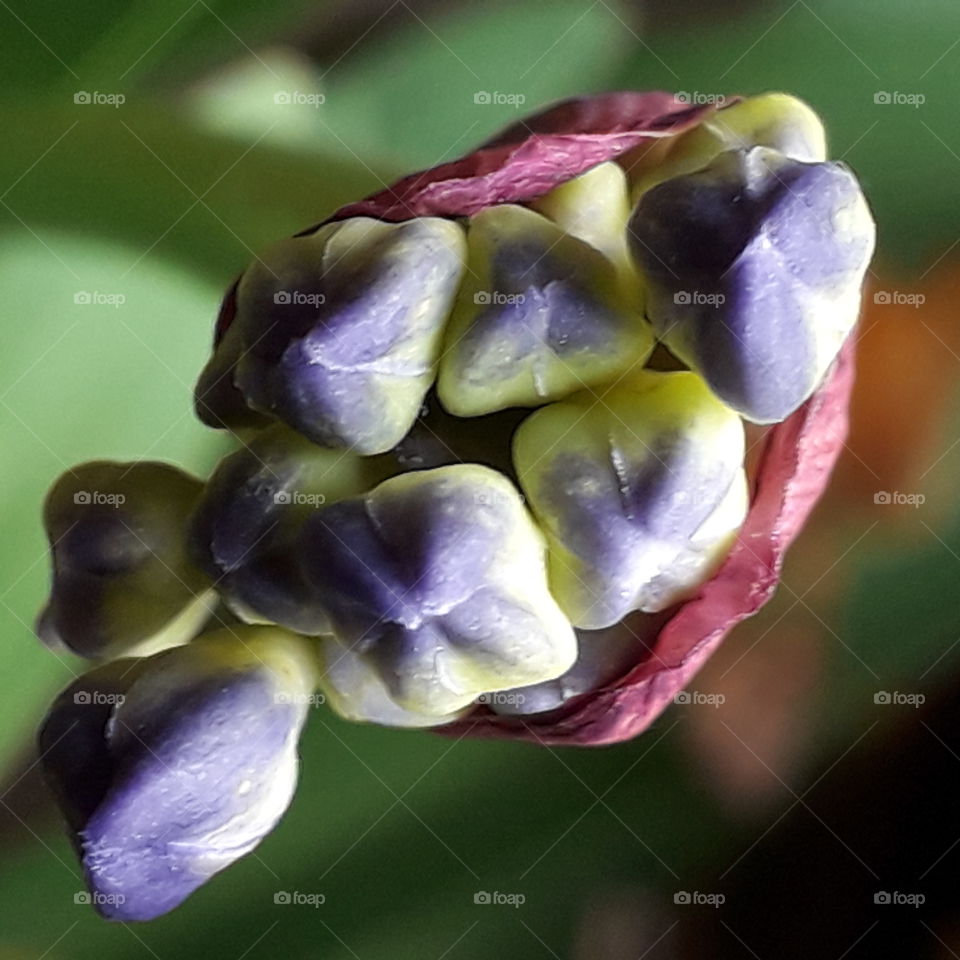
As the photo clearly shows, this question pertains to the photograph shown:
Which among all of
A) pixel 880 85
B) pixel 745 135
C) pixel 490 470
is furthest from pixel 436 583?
pixel 880 85

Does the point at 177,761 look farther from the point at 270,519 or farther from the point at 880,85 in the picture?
the point at 880,85

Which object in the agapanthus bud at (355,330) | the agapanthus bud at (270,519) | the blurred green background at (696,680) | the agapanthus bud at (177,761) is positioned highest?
the agapanthus bud at (355,330)

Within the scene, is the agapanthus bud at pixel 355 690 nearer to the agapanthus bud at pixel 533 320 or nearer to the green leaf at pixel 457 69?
the agapanthus bud at pixel 533 320

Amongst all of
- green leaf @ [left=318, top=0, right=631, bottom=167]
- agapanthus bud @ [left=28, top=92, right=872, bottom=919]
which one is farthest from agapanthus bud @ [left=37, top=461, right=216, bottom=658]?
green leaf @ [left=318, top=0, right=631, bottom=167]

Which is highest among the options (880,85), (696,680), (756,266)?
(756,266)

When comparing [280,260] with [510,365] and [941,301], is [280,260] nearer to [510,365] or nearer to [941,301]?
[510,365]

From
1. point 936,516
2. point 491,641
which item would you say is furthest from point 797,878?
point 491,641

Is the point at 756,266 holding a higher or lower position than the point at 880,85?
higher

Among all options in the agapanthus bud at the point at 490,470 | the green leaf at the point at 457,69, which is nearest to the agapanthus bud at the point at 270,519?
the agapanthus bud at the point at 490,470
